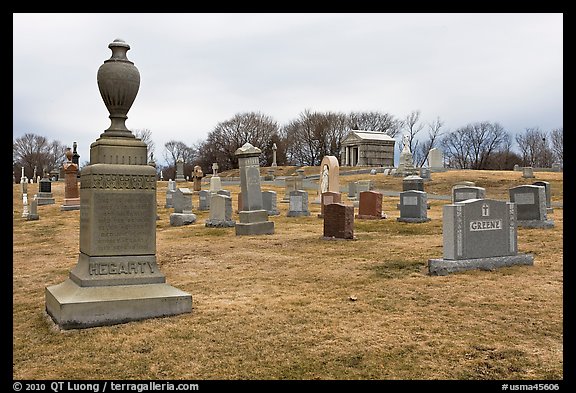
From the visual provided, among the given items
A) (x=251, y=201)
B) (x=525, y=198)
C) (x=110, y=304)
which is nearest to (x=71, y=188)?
(x=251, y=201)

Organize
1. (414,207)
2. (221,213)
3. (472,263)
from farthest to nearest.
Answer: (414,207) < (221,213) < (472,263)

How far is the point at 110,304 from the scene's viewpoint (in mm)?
6012

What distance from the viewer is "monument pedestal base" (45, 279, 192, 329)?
5.82 meters

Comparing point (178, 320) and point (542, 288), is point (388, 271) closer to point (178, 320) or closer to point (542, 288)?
point (542, 288)

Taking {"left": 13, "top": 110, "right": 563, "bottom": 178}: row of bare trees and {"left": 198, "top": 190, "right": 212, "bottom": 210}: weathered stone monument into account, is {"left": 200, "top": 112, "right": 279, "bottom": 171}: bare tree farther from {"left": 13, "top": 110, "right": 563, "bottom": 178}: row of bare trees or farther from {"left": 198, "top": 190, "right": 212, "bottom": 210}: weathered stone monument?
{"left": 198, "top": 190, "right": 212, "bottom": 210}: weathered stone monument

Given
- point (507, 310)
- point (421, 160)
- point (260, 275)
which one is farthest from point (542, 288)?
point (421, 160)

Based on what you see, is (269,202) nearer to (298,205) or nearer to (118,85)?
(298,205)

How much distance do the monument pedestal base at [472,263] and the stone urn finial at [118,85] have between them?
17.6ft

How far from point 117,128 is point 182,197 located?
13294mm

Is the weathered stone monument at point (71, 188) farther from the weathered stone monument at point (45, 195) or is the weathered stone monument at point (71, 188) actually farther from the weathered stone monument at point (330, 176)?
the weathered stone monument at point (330, 176)

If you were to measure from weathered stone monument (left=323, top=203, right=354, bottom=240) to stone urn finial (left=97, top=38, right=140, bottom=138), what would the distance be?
757cm

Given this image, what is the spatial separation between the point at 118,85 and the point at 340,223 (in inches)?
316

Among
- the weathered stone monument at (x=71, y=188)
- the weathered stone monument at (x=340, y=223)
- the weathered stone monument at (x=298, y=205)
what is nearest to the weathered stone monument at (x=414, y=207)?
the weathered stone monument at (x=298, y=205)

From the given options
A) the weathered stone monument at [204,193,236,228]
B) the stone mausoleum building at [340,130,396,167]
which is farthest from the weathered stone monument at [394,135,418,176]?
the weathered stone monument at [204,193,236,228]
